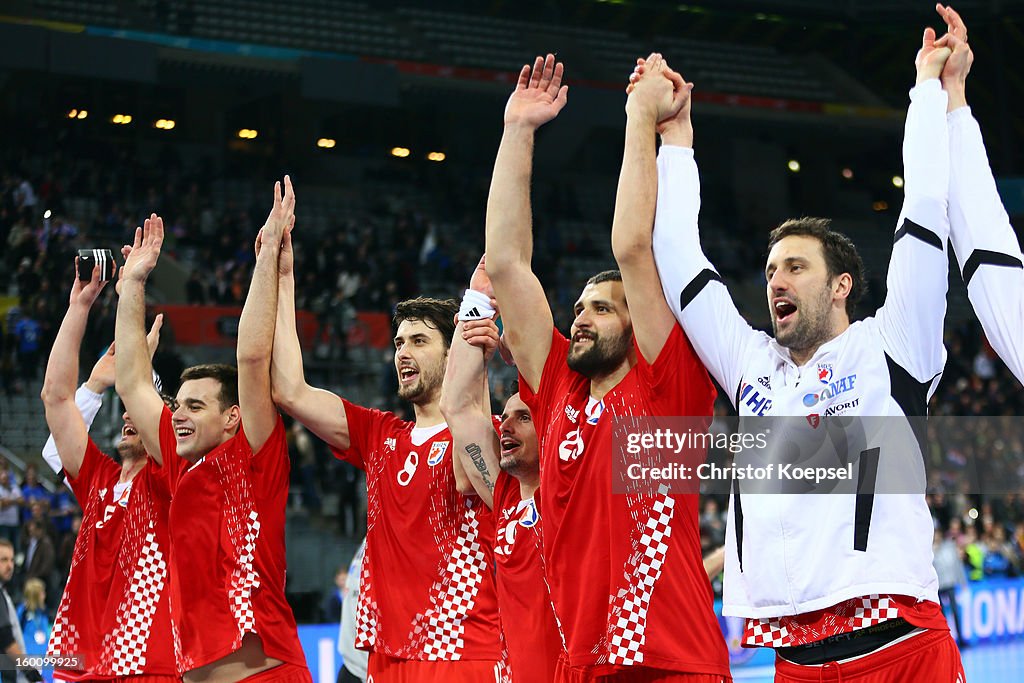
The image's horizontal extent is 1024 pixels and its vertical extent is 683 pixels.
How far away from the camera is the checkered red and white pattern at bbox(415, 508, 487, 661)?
17.4 ft

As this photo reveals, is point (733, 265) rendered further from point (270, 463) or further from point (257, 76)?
point (270, 463)

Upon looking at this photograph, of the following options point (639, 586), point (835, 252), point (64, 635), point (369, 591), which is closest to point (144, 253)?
point (64, 635)

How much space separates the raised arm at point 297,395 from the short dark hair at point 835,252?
271 centimetres

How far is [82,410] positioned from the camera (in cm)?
779

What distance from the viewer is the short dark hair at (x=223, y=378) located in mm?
6570

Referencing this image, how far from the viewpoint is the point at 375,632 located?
18.0 ft

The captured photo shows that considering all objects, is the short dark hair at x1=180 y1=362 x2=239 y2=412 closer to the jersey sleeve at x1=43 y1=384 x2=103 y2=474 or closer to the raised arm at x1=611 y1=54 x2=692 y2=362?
the jersey sleeve at x1=43 y1=384 x2=103 y2=474

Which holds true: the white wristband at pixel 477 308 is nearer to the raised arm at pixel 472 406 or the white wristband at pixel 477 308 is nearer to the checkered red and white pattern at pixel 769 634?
the raised arm at pixel 472 406

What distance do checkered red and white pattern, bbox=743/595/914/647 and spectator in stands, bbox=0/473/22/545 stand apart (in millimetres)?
12596

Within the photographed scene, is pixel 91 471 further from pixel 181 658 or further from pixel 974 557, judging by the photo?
pixel 974 557

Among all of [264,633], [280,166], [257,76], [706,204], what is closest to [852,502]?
[264,633]

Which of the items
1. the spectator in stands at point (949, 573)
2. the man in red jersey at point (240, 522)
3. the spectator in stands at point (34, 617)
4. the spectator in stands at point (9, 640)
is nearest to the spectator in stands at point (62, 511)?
the spectator in stands at point (34, 617)

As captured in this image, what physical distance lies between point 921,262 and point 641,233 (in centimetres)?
100

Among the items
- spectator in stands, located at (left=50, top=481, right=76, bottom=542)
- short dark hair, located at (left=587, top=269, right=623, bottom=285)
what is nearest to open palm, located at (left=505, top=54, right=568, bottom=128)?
short dark hair, located at (left=587, top=269, right=623, bottom=285)
